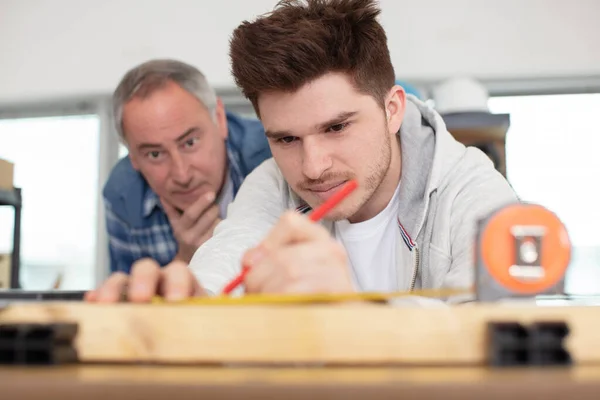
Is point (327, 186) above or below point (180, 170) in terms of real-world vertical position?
below

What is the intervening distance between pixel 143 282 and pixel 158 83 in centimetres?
165

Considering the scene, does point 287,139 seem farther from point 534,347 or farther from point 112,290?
point 534,347

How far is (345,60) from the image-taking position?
132 centimetres

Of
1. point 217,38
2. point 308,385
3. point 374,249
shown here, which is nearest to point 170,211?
point 374,249

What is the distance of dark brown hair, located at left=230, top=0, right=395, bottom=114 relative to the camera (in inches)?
50.8

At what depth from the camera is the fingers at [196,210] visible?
2.09 metres

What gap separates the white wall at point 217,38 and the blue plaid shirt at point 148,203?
1789 mm

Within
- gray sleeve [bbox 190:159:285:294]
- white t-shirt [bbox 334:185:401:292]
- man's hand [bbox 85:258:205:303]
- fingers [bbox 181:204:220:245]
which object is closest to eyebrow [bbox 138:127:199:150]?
fingers [bbox 181:204:220:245]

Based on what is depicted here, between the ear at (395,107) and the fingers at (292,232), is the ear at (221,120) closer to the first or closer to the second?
the ear at (395,107)

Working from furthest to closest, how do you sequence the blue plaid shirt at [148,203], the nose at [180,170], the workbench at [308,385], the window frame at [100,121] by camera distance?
1. the window frame at [100,121]
2. the blue plaid shirt at [148,203]
3. the nose at [180,170]
4. the workbench at [308,385]

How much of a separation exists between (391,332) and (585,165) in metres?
3.77

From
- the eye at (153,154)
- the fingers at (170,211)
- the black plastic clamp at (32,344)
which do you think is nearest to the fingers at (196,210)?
the fingers at (170,211)

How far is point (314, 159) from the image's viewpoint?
125cm

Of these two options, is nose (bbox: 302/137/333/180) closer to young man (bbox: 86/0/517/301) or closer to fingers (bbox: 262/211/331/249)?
young man (bbox: 86/0/517/301)
